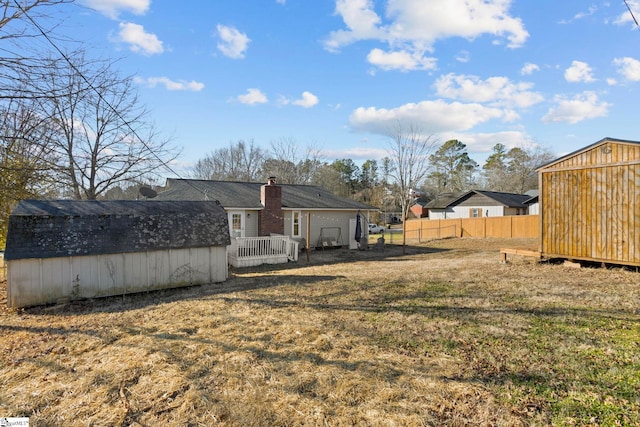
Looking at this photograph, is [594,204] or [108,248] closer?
[108,248]

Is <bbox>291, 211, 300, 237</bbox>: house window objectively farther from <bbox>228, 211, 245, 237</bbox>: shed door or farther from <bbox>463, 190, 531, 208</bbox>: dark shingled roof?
<bbox>463, 190, 531, 208</bbox>: dark shingled roof

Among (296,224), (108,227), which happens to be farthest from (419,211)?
(108,227)

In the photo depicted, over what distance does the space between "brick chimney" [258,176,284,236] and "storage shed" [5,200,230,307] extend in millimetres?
5612

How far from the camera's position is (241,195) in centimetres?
1764

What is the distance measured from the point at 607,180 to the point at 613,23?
162 inches

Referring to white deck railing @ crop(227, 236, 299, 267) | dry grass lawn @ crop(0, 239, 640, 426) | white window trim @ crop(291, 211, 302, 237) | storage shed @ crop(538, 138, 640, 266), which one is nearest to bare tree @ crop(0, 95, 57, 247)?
Answer: dry grass lawn @ crop(0, 239, 640, 426)

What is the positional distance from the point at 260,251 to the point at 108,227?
6.26 m

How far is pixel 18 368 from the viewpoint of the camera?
14.0ft

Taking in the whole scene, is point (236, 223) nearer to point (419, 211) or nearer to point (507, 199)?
point (507, 199)

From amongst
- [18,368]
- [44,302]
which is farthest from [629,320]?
[44,302]

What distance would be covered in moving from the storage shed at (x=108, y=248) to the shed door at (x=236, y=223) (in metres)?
5.32

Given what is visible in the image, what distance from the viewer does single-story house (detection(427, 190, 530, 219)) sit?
30875 mm

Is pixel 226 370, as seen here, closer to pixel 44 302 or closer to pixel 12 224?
pixel 44 302

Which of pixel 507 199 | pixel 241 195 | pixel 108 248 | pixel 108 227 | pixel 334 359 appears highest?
pixel 507 199
